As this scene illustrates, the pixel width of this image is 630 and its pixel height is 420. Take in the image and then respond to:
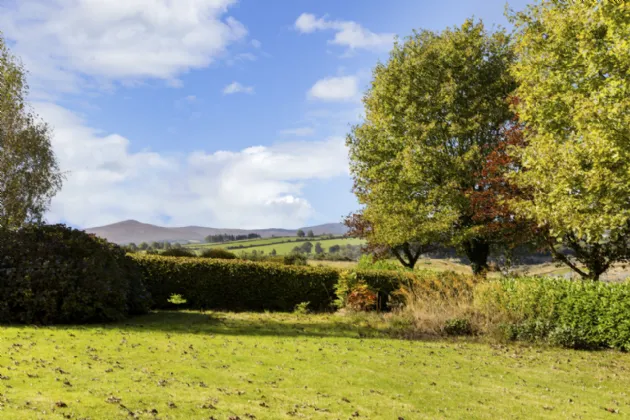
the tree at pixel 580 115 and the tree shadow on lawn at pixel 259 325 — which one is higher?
the tree at pixel 580 115

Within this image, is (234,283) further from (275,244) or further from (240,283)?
(275,244)

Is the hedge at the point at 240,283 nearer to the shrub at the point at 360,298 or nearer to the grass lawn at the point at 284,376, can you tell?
the shrub at the point at 360,298

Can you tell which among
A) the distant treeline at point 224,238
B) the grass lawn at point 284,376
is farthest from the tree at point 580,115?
the distant treeline at point 224,238

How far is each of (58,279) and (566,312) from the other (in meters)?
14.5

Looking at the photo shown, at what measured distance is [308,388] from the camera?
679cm

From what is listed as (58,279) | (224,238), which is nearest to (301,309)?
(58,279)

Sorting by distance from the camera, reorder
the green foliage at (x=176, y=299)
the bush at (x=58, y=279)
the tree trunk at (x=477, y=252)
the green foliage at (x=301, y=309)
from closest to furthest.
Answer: the bush at (x=58, y=279), the green foliage at (x=176, y=299), the green foliage at (x=301, y=309), the tree trunk at (x=477, y=252)

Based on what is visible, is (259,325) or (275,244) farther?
(275,244)

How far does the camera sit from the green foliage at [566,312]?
41.9 feet

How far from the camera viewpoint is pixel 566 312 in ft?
44.3

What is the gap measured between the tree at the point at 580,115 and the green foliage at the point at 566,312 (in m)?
2.26

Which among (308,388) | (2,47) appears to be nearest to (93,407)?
(308,388)

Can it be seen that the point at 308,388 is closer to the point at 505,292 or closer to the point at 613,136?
the point at 505,292

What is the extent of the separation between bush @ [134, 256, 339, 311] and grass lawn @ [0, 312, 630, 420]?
5.34 meters
